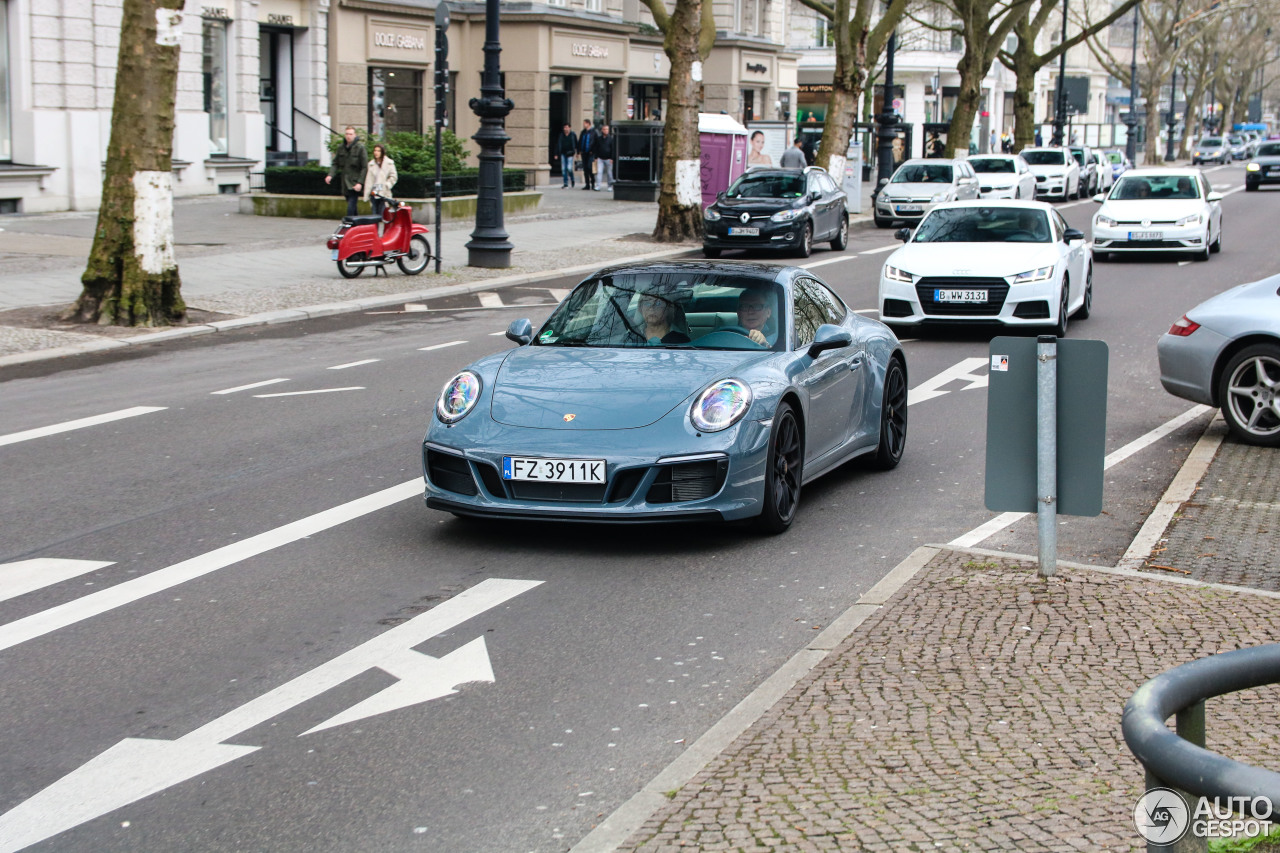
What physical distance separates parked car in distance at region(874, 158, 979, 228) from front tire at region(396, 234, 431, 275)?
15.3 metres

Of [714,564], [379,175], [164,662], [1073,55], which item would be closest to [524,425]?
[714,564]

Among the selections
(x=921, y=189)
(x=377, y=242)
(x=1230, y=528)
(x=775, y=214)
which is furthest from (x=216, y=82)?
(x=1230, y=528)

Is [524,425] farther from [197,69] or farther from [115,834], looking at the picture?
[197,69]

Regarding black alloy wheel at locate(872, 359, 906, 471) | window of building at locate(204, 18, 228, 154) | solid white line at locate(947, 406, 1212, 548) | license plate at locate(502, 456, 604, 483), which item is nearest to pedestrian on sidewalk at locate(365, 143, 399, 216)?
window of building at locate(204, 18, 228, 154)

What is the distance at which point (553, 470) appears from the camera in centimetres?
729

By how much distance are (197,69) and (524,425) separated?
94.1 ft

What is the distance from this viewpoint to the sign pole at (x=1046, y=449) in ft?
20.9

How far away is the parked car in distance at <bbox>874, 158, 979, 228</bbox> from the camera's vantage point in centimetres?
3497

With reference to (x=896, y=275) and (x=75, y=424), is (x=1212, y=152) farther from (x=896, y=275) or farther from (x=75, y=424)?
(x=75, y=424)

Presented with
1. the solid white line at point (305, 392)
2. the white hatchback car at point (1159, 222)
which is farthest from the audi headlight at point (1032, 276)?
the white hatchback car at point (1159, 222)

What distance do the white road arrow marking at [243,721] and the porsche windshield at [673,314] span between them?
83.3 inches

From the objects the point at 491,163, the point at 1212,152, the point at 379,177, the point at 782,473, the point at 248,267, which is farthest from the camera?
Answer: the point at 1212,152

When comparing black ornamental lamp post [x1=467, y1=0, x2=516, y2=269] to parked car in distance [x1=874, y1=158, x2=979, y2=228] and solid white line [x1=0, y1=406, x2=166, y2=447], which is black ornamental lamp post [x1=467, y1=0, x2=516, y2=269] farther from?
parked car in distance [x1=874, y1=158, x2=979, y2=228]

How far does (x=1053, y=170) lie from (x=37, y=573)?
147ft
